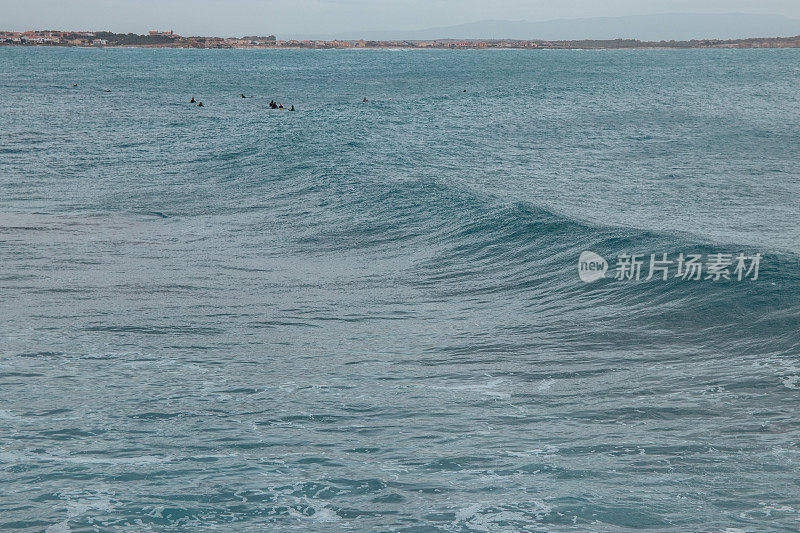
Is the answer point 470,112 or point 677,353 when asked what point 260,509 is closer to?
point 677,353

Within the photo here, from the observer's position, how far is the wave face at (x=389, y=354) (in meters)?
8.62

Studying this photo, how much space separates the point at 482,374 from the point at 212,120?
1943 inches

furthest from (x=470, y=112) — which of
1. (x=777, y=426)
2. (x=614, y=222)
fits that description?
(x=777, y=426)

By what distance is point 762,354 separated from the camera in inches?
505

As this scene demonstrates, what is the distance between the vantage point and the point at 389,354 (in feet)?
43.3

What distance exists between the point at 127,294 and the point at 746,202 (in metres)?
22.2

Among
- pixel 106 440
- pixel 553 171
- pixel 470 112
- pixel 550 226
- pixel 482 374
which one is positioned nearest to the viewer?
pixel 106 440

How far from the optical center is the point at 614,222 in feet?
80.1

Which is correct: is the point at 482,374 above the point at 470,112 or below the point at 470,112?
below

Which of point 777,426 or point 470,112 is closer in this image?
point 777,426

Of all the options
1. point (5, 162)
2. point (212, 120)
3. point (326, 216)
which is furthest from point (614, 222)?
point (212, 120)

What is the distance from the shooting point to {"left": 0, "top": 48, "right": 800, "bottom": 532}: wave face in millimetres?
8617

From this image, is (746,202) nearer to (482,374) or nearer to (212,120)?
(482,374)

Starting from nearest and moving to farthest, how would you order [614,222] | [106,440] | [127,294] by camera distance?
[106,440], [127,294], [614,222]
